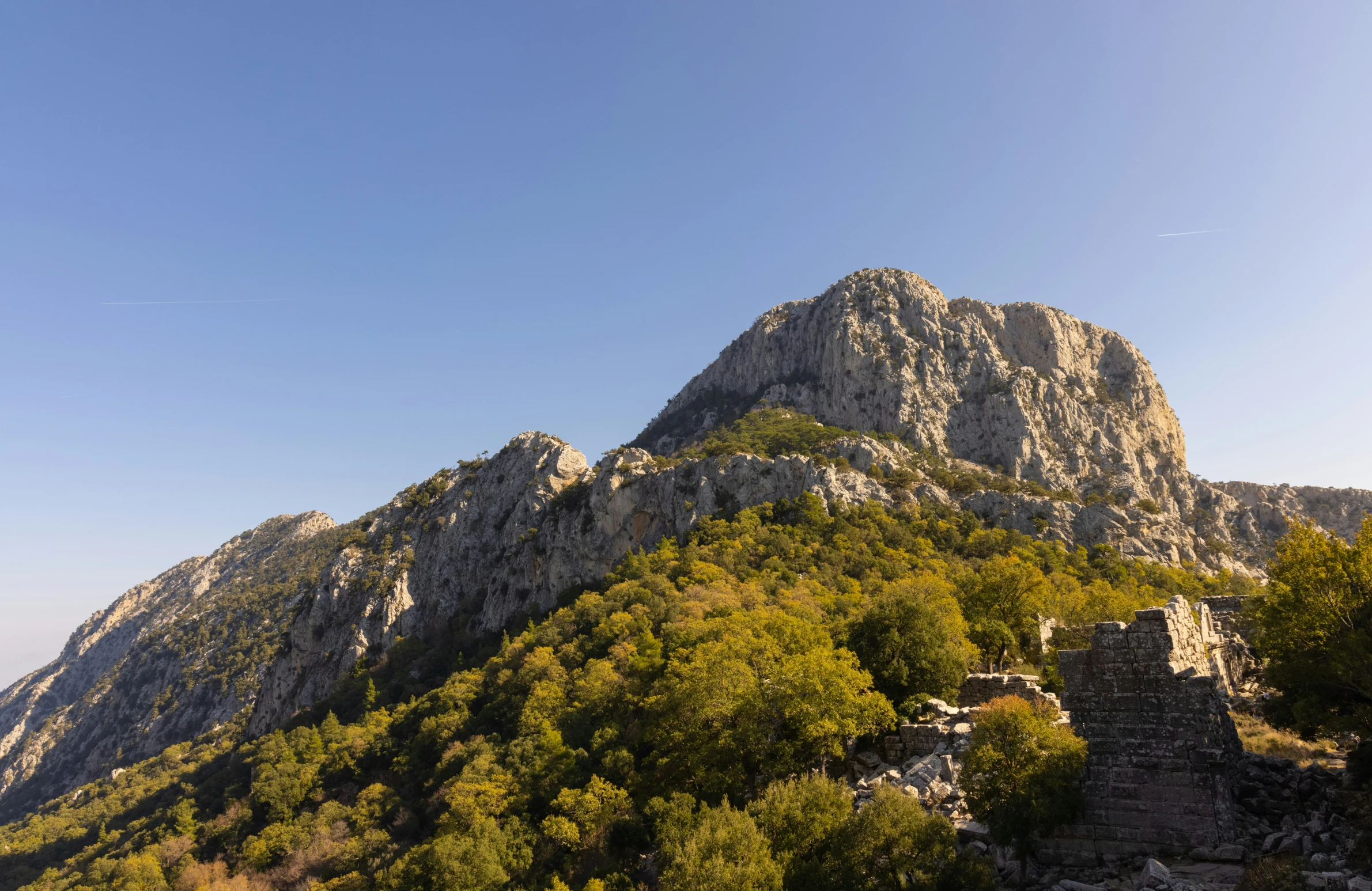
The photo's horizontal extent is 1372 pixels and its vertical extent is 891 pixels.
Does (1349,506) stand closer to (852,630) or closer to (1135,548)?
(1135,548)

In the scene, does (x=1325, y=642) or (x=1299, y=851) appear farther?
(x=1325, y=642)

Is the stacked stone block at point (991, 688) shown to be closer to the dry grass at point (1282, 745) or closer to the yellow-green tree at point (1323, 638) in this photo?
the dry grass at point (1282, 745)

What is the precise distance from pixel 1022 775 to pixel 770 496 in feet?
210

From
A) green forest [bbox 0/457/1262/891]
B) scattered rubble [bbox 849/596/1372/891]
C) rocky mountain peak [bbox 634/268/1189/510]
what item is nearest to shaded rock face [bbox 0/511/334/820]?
green forest [bbox 0/457/1262/891]

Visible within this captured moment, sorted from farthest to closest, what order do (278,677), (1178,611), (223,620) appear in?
(223,620) → (278,677) → (1178,611)

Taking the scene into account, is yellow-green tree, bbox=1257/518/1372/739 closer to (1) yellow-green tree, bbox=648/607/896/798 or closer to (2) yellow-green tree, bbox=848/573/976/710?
(2) yellow-green tree, bbox=848/573/976/710

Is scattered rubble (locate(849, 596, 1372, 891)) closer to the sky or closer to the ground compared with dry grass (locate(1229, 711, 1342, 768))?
closer to the sky

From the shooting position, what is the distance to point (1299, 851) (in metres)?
10.0

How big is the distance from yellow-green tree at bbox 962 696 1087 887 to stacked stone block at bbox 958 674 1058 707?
25.6ft

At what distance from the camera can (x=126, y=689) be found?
12000 cm

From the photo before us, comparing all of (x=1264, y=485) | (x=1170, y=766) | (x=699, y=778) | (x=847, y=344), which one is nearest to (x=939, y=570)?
(x=699, y=778)

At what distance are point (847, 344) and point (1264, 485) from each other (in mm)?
74708

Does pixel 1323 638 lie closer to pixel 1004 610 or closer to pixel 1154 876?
pixel 1154 876

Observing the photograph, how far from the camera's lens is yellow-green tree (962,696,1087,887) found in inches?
444
